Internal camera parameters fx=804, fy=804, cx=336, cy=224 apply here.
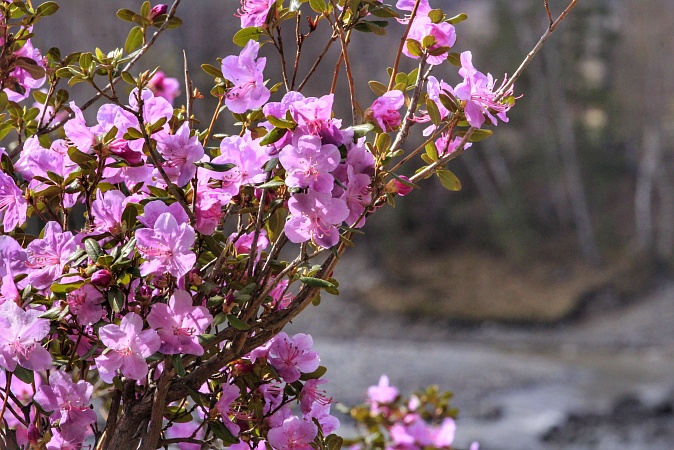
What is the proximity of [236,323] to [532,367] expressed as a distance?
710cm

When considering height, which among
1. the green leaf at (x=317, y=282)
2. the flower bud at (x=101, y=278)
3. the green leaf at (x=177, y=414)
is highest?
the green leaf at (x=317, y=282)

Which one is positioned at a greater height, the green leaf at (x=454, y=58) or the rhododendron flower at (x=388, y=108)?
the green leaf at (x=454, y=58)

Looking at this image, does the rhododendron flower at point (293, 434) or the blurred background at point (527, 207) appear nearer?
the rhododendron flower at point (293, 434)

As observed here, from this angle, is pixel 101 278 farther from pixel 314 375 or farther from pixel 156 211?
pixel 314 375

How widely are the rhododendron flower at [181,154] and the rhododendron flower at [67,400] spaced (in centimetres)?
22

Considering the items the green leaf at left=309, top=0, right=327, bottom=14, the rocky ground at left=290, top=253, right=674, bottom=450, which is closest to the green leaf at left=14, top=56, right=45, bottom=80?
the green leaf at left=309, top=0, right=327, bottom=14

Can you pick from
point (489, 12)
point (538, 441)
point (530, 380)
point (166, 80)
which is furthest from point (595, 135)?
point (166, 80)

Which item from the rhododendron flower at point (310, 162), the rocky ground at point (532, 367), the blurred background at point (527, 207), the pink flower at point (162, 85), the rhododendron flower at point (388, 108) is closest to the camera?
the rhododendron flower at point (310, 162)

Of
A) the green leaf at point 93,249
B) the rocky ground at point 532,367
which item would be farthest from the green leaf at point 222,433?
the rocky ground at point 532,367

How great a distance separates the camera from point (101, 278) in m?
0.69

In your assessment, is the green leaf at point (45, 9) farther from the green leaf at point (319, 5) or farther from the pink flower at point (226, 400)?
the pink flower at point (226, 400)

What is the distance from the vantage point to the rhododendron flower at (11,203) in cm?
75

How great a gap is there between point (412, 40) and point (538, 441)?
15.4 feet

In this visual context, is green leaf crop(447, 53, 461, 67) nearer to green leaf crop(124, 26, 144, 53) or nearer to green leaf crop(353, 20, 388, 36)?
green leaf crop(353, 20, 388, 36)
